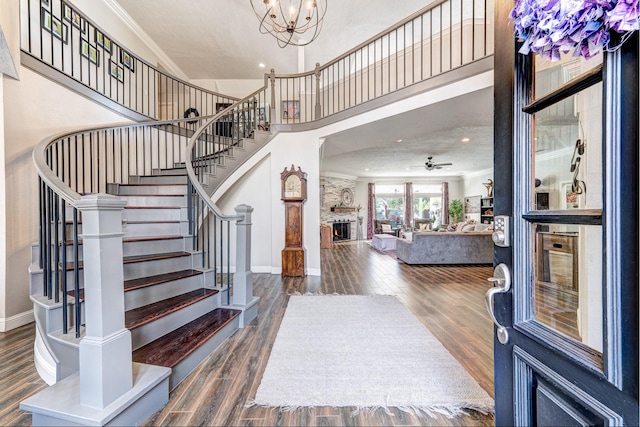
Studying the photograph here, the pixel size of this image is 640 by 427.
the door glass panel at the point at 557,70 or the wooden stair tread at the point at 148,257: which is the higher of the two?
the door glass panel at the point at 557,70

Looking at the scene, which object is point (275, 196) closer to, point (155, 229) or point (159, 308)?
point (155, 229)

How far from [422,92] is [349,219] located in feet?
24.8

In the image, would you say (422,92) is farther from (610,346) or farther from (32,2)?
(32,2)

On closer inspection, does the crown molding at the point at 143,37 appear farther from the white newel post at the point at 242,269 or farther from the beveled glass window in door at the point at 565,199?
the beveled glass window in door at the point at 565,199

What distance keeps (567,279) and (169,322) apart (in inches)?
92.5

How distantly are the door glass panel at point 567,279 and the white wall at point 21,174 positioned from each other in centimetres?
395

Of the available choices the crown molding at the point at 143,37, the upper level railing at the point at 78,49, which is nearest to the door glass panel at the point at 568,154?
the upper level railing at the point at 78,49

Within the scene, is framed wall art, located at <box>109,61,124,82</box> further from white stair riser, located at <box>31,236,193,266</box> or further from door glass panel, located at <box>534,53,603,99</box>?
door glass panel, located at <box>534,53,603,99</box>

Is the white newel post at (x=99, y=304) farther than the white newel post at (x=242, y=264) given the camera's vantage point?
No

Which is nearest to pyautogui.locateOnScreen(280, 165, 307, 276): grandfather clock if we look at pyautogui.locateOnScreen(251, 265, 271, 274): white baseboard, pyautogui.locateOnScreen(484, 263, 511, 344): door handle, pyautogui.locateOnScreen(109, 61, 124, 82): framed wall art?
pyautogui.locateOnScreen(251, 265, 271, 274): white baseboard

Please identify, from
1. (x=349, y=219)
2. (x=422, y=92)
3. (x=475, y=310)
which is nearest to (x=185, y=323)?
(x=475, y=310)

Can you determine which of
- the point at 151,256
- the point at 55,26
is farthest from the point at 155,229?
the point at 55,26

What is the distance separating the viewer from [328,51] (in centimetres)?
622

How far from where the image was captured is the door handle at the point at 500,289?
2.73ft
